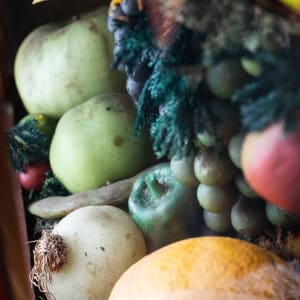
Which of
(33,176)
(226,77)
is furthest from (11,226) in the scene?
(226,77)

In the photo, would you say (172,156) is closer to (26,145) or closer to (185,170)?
(185,170)

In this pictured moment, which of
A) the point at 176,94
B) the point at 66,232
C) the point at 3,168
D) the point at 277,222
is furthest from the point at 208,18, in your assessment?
the point at 3,168

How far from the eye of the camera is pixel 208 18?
13.3 inches

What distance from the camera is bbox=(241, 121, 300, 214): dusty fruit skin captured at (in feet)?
0.99

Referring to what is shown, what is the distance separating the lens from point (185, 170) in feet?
1.42

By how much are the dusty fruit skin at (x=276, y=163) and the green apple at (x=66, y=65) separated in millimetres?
333

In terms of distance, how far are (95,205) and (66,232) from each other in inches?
2.5

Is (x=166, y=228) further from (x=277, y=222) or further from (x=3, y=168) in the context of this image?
(x=3, y=168)

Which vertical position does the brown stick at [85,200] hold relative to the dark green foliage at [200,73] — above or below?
below

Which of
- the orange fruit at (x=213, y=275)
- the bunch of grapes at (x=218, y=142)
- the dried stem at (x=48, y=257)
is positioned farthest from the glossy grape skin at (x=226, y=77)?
the dried stem at (x=48, y=257)

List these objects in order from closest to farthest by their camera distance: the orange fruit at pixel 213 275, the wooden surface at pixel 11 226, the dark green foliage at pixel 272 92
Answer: the dark green foliage at pixel 272 92 < the orange fruit at pixel 213 275 < the wooden surface at pixel 11 226

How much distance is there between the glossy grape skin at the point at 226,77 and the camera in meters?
0.33

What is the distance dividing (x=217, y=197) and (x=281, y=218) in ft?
0.16

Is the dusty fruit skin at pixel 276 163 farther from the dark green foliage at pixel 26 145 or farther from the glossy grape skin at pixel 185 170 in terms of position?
the dark green foliage at pixel 26 145
